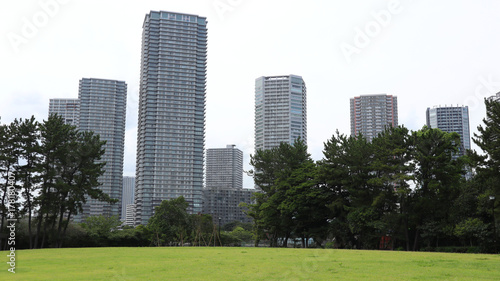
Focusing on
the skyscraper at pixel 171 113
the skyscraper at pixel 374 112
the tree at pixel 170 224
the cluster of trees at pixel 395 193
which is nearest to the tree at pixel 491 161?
the cluster of trees at pixel 395 193

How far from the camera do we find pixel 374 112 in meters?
170

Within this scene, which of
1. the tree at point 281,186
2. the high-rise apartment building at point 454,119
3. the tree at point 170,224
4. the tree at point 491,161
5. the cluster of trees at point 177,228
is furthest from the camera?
the high-rise apartment building at point 454,119

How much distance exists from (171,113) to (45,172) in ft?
287

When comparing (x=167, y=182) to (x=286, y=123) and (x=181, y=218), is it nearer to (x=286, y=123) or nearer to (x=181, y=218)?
(x=286, y=123)

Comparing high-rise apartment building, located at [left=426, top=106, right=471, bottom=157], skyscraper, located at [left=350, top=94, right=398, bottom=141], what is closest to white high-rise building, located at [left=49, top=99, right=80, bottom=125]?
skyscraper, located at [left=350, top=94, right=398, bottom=141]

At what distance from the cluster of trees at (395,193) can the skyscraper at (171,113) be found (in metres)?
78.7

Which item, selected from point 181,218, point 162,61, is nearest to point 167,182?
point 162,61

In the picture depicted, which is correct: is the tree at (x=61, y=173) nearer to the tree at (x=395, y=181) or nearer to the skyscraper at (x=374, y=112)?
the tree at (x=395, y=181)

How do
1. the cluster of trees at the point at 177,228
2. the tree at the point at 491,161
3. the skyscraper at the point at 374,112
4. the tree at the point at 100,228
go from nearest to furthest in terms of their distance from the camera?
the tree at the point at 491,161, the tree at the point at 100,228, the cluster of trees at the point at 177,228, the skyscraper at the point at 374,112

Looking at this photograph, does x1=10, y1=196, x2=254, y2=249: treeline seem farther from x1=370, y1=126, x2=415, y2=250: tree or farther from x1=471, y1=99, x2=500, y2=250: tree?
x1=471, y1=99, x2=500, y2=250: tree

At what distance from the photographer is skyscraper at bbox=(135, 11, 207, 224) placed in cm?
12738

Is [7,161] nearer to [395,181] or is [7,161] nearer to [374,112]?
[395,181]

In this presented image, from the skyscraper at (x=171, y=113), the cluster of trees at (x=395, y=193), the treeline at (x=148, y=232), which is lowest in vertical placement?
the treeline at (x=148, y=232)

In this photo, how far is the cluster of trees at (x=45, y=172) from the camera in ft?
138
